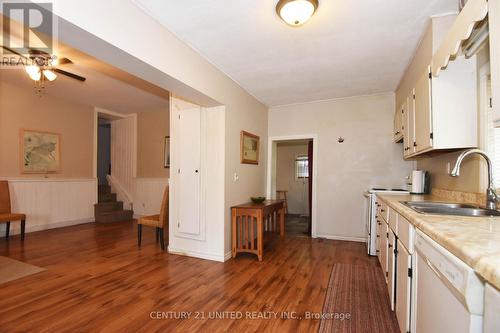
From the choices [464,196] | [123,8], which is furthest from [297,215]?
[123,8]

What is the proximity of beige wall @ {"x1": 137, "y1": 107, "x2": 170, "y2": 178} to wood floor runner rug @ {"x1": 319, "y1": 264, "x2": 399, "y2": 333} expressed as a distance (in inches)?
188

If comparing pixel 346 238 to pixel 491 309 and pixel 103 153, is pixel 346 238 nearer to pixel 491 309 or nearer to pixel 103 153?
pixel 491 309

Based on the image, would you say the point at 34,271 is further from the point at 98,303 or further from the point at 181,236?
the point at 181,236

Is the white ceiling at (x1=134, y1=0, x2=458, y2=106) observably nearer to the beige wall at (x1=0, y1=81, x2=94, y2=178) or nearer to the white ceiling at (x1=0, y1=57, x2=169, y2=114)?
the white ceiling at (x1=0, y1=57, x2=169, y2=114)

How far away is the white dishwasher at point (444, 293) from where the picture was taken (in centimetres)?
69

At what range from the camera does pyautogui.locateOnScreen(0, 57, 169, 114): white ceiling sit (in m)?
3.94

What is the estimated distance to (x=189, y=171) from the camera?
353 cm

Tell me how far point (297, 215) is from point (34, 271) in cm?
587

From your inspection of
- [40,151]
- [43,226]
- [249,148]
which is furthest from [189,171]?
[43,226]

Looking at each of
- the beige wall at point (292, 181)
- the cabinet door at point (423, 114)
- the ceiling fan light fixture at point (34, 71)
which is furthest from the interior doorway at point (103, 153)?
the cabinet door at point (423, 114)

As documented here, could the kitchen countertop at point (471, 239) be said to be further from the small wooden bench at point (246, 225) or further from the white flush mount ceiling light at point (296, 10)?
the small wooden bench at point (246, 225)

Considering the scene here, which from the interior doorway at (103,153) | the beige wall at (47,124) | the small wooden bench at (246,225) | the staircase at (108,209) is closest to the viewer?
the small wooden bench at (246,225)

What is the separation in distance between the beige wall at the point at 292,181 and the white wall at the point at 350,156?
2767 millimetres

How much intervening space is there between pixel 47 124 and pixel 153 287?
183 inches
